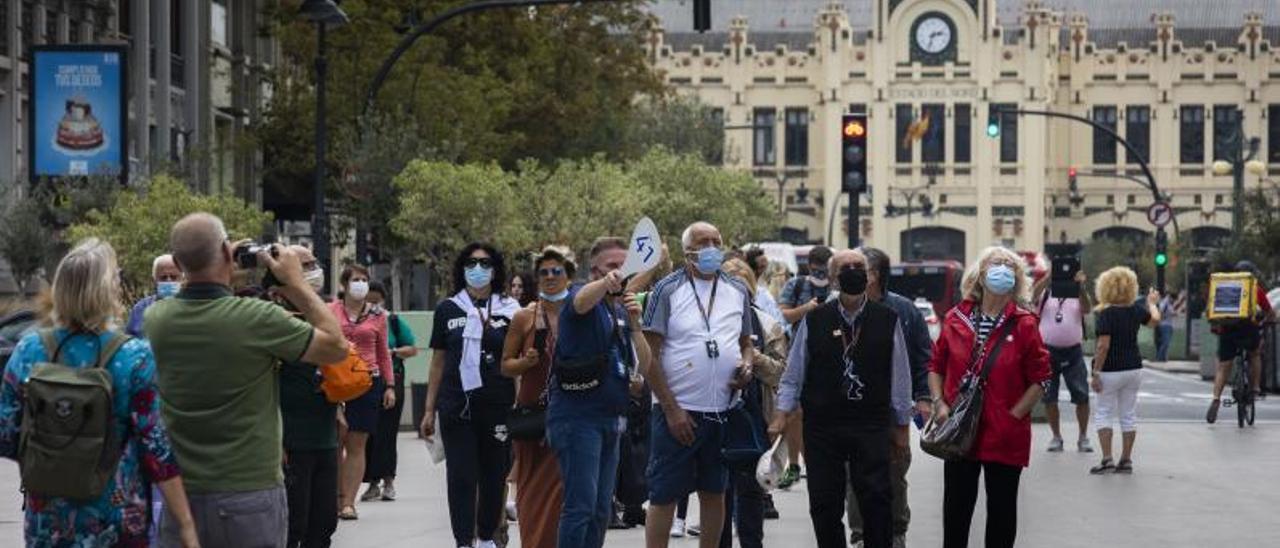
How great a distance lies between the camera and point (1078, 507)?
16.3 meters

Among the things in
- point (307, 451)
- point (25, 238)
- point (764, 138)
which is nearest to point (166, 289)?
point (307, 451)

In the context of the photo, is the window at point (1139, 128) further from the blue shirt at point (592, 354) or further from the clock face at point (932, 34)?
the blue shirt at point (592, 354)

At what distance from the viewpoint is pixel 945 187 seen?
99688mm

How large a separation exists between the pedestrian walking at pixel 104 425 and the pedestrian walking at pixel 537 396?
4349 millimetres

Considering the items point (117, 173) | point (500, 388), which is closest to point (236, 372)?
point (500, 388)

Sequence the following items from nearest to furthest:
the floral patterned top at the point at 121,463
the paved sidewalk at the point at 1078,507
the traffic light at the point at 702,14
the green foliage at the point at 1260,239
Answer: the floral patterned top at the point at 121,463 < the paved sidewalk at the point at 1078,507 < the traffic light at the point at 702,14 < the green foliage at the point at 1260,239

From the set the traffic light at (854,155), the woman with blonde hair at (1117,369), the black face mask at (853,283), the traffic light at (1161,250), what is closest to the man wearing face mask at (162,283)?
the black face mask at (853,283)

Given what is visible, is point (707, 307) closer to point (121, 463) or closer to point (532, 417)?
point (532, 417)

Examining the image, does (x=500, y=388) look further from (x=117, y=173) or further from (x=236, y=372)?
(x=117, y=173)

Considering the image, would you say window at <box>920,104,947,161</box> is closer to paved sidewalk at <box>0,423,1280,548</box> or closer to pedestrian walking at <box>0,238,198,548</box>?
paved sidewalk at <box>0,423,1280,548</box>

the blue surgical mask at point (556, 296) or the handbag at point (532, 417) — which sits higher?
the blue surgical mask at point (556, 296)

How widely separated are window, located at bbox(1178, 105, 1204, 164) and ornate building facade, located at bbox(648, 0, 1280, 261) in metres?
0.07

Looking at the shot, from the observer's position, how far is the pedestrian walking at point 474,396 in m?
12.8

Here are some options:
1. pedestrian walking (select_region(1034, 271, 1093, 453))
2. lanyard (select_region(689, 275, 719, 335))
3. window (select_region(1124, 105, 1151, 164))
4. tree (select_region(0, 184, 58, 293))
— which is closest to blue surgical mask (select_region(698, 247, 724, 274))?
lanyard (select_region(689, 275, 719, 335))
